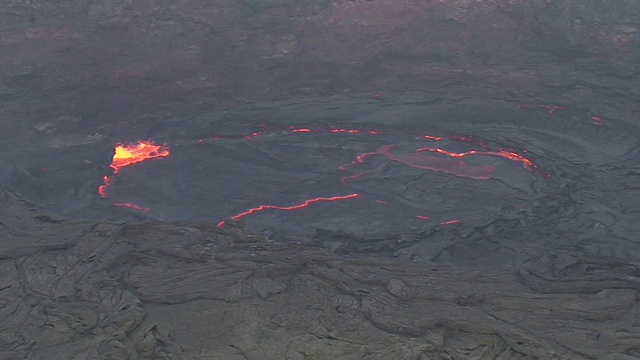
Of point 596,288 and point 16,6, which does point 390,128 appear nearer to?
point 596,288

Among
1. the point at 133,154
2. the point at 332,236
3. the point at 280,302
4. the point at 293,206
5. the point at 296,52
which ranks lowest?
the point at 133,154

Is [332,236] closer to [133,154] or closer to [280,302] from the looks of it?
[280,302]

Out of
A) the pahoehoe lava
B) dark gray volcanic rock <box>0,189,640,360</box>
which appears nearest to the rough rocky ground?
dark gray volcanic rock <box>0,189,640,360</box>

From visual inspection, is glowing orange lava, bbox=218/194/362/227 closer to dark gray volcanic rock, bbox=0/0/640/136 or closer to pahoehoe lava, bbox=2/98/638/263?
pahoehoe lava, bbox=2/98/638/263

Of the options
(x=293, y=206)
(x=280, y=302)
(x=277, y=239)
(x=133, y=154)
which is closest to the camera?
(x=280, y=302)

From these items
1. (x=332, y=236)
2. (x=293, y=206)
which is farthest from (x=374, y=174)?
(x=332, y=236)
